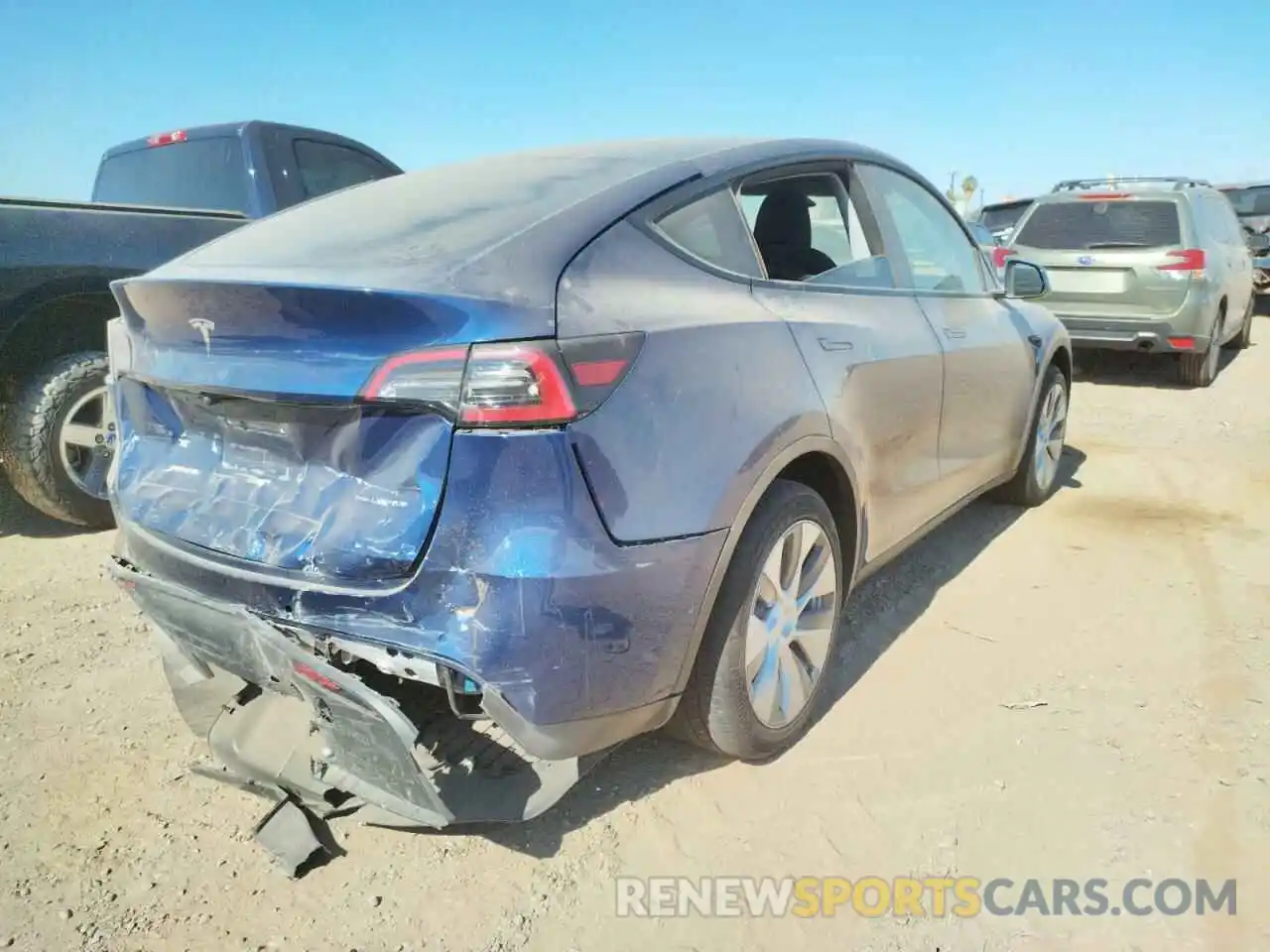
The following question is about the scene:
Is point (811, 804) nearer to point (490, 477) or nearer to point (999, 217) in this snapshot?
point (490, 477)

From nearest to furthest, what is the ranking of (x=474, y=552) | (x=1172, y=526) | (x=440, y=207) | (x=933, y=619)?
(x=474, y=552)
(x=440, y=207)
(x=933, y=619)
(x=1172, y=526)

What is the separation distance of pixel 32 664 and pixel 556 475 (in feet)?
8.06

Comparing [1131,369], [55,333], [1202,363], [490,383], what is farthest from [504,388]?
[1131,369]

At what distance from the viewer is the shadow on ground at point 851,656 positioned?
7.70 ft

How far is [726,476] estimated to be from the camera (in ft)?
6.80

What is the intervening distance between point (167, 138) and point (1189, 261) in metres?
7.54

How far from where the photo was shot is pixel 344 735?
6.34ft

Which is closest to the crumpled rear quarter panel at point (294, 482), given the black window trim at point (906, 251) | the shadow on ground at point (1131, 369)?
the black window trim at point (906, 251)

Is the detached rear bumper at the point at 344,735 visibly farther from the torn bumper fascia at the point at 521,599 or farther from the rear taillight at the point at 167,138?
the rear taillight at the point at 167,138

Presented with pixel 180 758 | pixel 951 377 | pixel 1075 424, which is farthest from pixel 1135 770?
pixel 1075 424

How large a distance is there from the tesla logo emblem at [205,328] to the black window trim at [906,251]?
2.11 metres

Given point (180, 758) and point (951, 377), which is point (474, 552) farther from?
point (951, 377)

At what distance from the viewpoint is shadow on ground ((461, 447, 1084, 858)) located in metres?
2.35

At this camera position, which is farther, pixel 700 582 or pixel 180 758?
pixel 180 758
